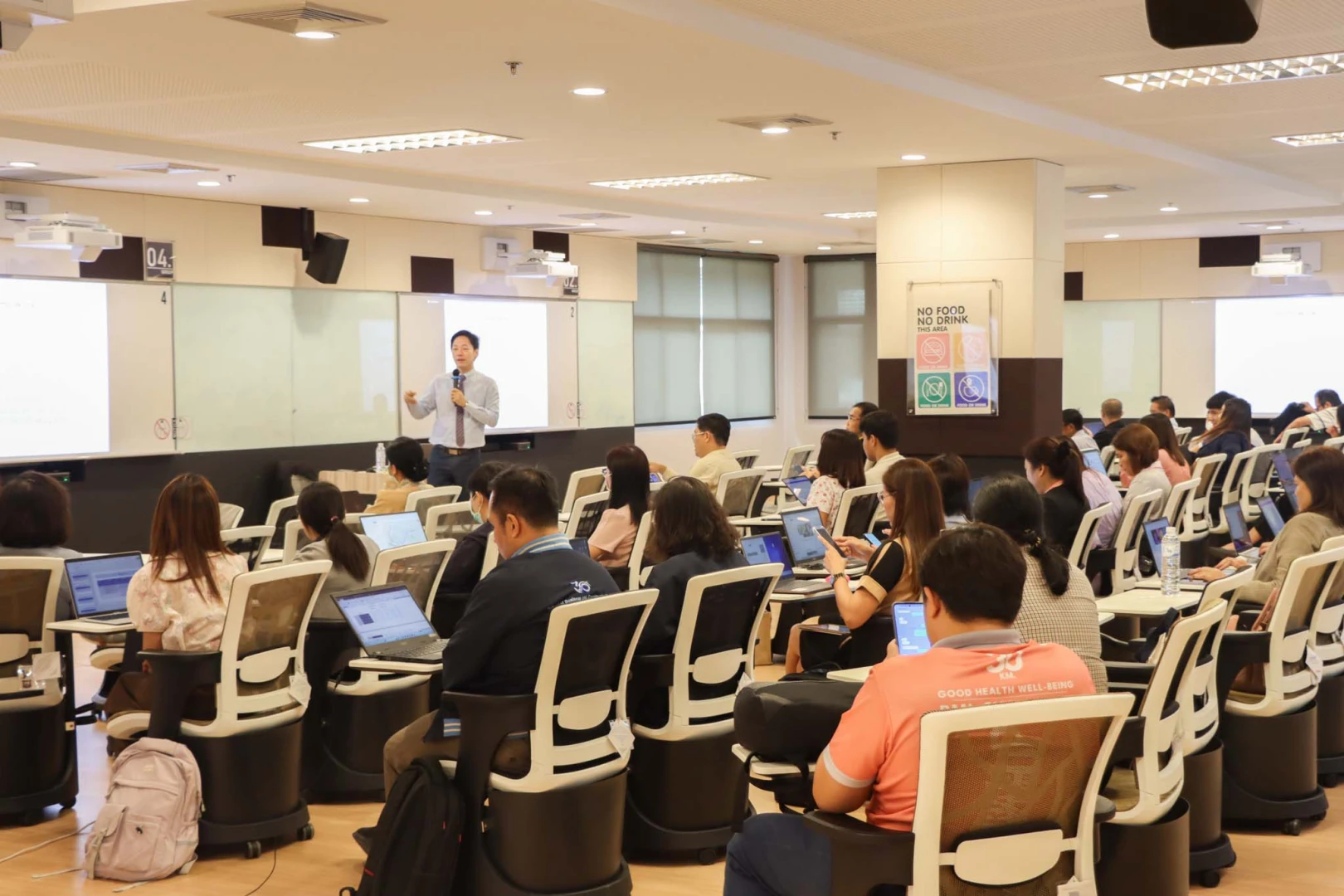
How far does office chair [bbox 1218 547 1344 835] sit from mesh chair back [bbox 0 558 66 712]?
3923mm

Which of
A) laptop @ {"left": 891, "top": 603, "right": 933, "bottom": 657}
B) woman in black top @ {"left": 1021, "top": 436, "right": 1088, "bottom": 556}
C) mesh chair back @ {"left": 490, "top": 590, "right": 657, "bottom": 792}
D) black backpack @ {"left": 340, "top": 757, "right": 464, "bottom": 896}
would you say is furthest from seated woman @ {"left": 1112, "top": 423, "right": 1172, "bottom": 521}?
black backpack @ {"left": 340, "top": 757, "right": 464, "bottom": 896}

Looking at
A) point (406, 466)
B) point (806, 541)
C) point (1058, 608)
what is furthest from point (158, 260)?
point (1058, 608)

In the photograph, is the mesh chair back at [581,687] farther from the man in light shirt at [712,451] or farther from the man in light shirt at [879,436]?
the man in light shirt at [712,451]

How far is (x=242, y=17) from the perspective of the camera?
5391mm

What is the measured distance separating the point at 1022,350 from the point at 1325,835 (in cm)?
508

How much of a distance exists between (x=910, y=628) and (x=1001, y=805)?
54.4 inches

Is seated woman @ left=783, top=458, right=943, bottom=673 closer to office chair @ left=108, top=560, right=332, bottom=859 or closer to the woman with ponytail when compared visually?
the woman with ponytail

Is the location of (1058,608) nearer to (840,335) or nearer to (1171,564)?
(1171,564)

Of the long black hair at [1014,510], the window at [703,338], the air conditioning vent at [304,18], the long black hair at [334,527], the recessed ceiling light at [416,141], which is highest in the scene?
the recessed ceiling light at [416,141]

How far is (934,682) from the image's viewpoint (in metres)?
2.67

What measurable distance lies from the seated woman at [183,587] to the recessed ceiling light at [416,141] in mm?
4369

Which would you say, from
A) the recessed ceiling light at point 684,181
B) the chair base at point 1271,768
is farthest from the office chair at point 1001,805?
the recessed ceiling light at point 684,181

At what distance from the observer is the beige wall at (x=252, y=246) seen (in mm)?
10406

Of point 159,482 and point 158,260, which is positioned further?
point 159,482
